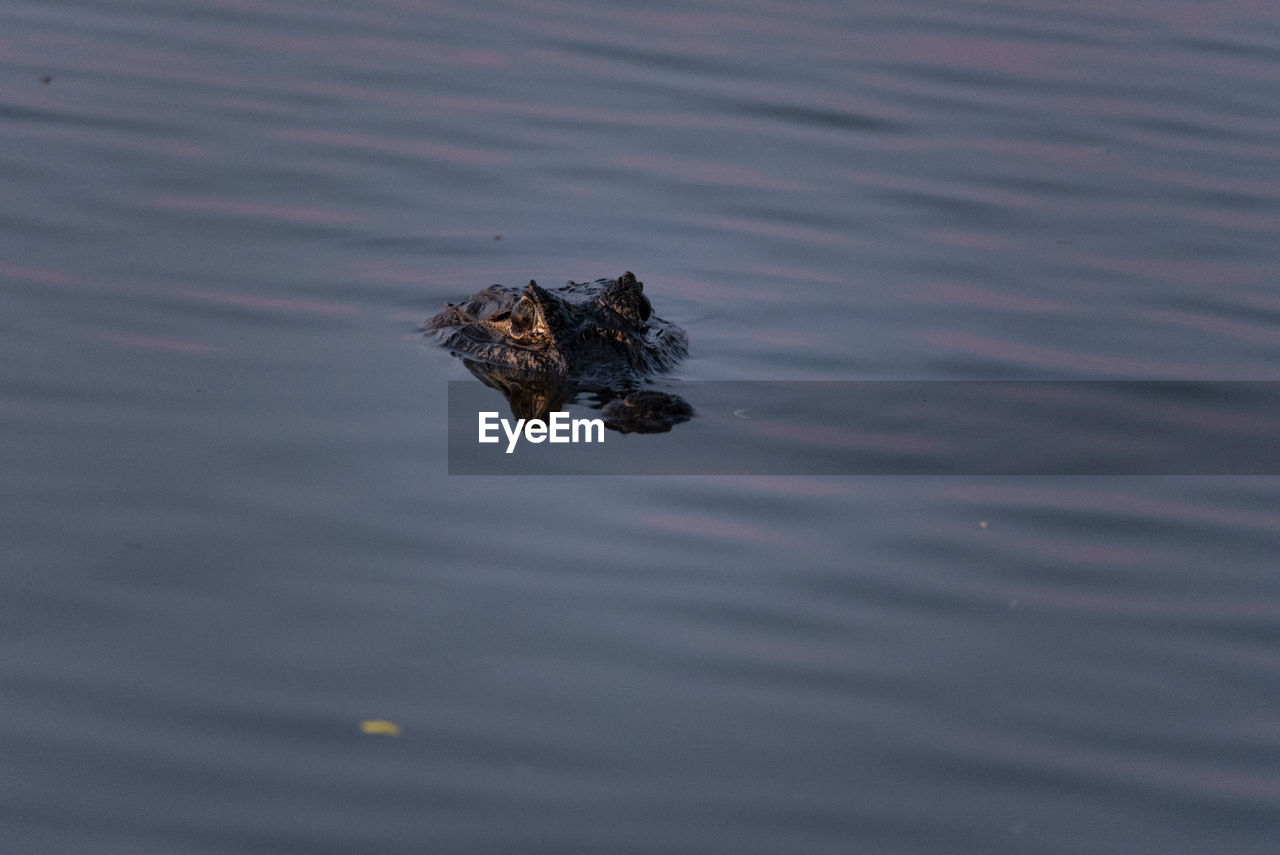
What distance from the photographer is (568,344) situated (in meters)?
8.45

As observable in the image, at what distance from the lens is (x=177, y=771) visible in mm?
4676

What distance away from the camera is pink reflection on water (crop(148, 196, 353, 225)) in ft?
33.9

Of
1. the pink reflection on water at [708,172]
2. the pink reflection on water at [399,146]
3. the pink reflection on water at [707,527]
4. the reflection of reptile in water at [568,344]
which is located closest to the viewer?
the pink reflection on water at [707,527]

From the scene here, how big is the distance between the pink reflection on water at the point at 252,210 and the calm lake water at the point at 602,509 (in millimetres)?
40

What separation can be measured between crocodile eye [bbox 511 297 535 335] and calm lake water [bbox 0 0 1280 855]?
45cm

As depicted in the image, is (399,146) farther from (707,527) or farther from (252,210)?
(707,527)

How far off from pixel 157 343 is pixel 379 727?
382 cm

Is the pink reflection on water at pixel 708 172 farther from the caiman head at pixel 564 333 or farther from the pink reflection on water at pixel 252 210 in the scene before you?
the caiman head at pixel 564 333

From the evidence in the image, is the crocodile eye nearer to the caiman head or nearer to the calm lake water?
the caiman head

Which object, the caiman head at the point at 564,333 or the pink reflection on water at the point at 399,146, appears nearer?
the caiman head at the point at 564,333

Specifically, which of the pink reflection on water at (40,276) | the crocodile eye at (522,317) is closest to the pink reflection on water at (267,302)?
the pink reflection on water at (40,276)

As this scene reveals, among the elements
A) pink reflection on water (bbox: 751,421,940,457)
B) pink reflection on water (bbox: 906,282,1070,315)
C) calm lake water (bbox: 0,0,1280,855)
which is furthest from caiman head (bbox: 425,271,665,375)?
pink reflection on water (bbox: 906,282,1070,315)

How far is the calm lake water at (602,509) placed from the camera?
15.5ft

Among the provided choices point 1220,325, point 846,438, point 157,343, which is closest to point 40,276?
point 157,343
